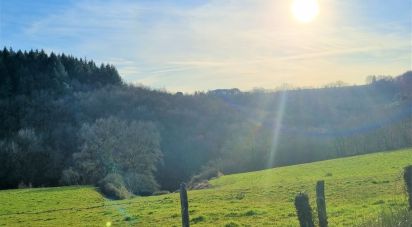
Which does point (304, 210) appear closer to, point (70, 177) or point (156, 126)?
point (70, 177)

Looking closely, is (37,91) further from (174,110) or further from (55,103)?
(174,110)

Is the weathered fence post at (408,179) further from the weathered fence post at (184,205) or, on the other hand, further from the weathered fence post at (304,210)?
the weathered fence post at (184,205)

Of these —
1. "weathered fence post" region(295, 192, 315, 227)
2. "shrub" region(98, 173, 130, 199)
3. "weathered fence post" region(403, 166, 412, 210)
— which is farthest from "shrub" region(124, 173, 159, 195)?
"weathered fence post" region(295, 192, 315, 227)

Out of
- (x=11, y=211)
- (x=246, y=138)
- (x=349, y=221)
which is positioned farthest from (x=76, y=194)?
(x=246, y=138)

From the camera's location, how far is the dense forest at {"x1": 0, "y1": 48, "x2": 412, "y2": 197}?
83.1m

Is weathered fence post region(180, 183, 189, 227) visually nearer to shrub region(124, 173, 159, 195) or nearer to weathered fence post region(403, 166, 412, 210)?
weathered fence post region(403, 166, 412, 210)

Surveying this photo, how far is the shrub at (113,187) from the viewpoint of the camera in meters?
64.4

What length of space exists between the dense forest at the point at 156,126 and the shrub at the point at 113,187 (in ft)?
0.55

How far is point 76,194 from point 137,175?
19.8 meters

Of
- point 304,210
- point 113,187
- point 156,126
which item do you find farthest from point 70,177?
point 304,210

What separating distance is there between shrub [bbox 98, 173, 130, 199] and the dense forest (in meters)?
0.17

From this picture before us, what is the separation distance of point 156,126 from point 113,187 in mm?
52870

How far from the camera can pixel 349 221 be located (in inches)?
733

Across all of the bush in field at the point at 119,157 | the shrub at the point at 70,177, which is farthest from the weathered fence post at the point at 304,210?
the shrub at the point at 70,177
